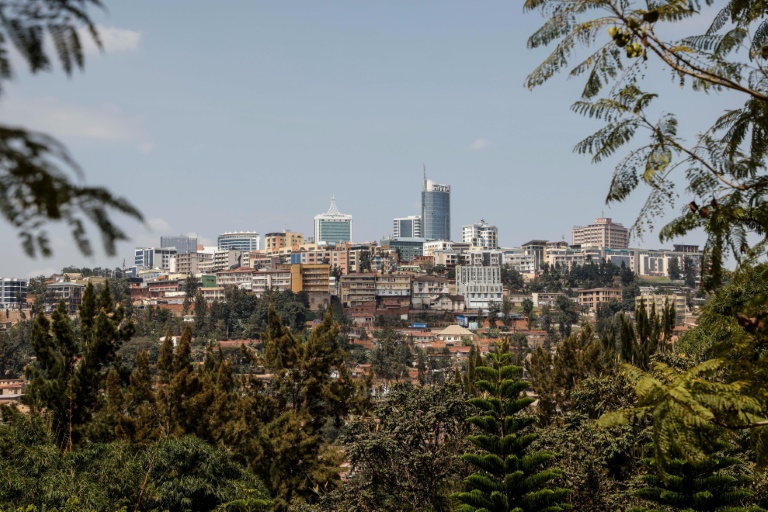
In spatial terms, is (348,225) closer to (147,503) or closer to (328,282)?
(328,282)

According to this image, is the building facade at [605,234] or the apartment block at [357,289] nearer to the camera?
the apartment block at [357,289]

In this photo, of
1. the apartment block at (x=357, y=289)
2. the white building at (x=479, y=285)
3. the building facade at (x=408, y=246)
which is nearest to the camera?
the apartment block at (x=357, y=289)

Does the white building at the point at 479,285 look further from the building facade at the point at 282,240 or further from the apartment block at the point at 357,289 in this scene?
the building facade at the point at 282,240

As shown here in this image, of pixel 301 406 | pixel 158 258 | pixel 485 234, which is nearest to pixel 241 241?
pixel 158 258

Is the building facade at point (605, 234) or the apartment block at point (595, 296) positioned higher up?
the building facade at point (605, 234)

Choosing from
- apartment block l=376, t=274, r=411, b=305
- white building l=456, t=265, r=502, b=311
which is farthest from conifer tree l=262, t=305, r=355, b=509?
white building l=456, t=265, r=502, b=311

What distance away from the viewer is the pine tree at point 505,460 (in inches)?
321

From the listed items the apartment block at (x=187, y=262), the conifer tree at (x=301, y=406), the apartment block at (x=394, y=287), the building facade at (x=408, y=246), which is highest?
the building facade at (x=408, y=246)

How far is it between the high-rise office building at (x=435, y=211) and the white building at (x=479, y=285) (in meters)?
77.7

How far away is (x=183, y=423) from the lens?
12.6m

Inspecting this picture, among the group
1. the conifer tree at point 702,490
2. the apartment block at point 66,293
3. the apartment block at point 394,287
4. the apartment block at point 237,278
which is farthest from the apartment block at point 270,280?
the conifer tree at point 702,490

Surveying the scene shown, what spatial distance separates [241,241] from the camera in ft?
425

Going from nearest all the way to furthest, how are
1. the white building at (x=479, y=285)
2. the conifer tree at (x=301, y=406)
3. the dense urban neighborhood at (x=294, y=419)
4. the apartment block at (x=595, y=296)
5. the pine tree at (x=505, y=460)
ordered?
1. the pine tree at (x=505, y=460)
2. the dense urban neighborhood at (x=294, y=419)
3. the conifer tree at (x=301, y=406)
4. the apartment block at (x=595, y=296)
5. the white building at (x=479, y=285)

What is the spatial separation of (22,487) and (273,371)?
22.6 ft
